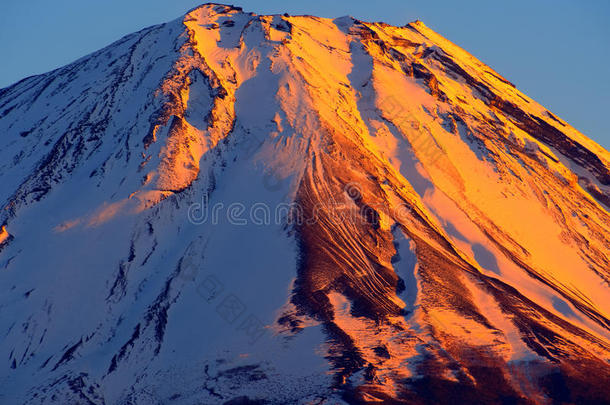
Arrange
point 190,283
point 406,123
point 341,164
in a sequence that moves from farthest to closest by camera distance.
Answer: point 406,123, point 341,164, point 190,283

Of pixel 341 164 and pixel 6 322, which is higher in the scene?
pixel 341 164

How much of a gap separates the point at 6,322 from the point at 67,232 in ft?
30.5

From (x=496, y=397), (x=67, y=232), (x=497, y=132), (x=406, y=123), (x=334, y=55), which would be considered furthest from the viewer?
(x=334, y=55)

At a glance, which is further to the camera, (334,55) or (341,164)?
(334,55)

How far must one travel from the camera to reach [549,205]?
232 ft

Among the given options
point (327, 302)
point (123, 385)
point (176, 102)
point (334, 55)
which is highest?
point (334, 55)

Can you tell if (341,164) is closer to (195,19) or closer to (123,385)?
(123,385)

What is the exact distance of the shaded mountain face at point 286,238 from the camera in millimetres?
48594

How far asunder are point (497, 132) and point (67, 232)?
48626mm

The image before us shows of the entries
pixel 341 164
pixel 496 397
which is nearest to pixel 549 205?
pixel 341 164

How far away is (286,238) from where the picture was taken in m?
57.7

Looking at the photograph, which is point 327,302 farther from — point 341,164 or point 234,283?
point 341,164

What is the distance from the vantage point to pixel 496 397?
46750mm

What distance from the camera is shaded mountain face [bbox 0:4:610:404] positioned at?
4859cm
